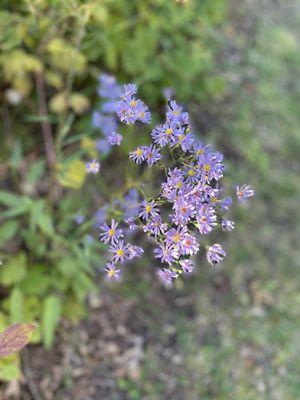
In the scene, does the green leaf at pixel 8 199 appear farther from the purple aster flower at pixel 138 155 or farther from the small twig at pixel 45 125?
the purple aster flower at pixel 138 155

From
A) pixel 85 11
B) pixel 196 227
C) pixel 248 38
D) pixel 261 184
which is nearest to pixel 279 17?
pixel 248 38

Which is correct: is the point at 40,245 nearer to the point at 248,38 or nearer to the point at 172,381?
the point at 172,381

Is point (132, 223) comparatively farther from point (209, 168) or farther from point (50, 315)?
point (50, 315)

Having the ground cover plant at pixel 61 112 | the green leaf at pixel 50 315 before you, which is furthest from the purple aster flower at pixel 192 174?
the green leaf at pixel 50 315

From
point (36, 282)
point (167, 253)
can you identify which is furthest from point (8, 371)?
point (167, 253)

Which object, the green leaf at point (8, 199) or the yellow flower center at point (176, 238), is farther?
the green leaf at point (8, 199)

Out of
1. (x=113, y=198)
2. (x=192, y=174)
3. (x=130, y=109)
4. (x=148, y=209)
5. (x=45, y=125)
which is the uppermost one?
(x=130, y=109)
